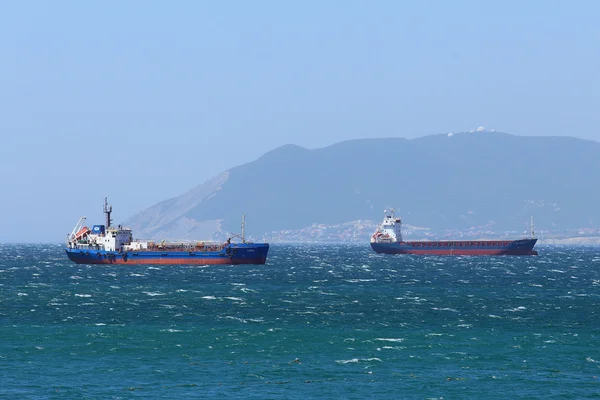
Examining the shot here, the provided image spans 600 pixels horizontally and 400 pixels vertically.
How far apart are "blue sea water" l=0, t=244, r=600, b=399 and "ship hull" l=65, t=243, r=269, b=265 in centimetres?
6282

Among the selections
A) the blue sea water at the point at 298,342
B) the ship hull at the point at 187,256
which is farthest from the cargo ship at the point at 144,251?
the blue sea water at the point at 298,342

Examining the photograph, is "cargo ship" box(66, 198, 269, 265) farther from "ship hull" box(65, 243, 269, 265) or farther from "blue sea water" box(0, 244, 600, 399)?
"blue sea water" box(0, 244, 600, 399)

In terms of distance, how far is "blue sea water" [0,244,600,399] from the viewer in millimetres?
53906

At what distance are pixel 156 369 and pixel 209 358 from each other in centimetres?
493

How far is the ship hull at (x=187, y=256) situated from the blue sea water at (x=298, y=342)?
62824mm

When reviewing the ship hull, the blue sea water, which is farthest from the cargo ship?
the blue sea water

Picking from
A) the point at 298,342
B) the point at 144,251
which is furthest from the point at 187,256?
the point at 298,342

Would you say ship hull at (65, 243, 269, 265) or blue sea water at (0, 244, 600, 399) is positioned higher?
ship hull at (65, 243, 269, 265)

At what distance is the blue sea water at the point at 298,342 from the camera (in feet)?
177

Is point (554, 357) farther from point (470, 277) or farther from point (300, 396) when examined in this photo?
point (470, 277)

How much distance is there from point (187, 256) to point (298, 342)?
121 metres

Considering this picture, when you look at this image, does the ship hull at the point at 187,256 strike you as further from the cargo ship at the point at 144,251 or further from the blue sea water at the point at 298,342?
the blue sea water at the point at 298,342

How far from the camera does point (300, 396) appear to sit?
51.2m

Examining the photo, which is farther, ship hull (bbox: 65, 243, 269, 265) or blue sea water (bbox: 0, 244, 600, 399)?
ship hull (bbox: 65, 243, 269, 265)
